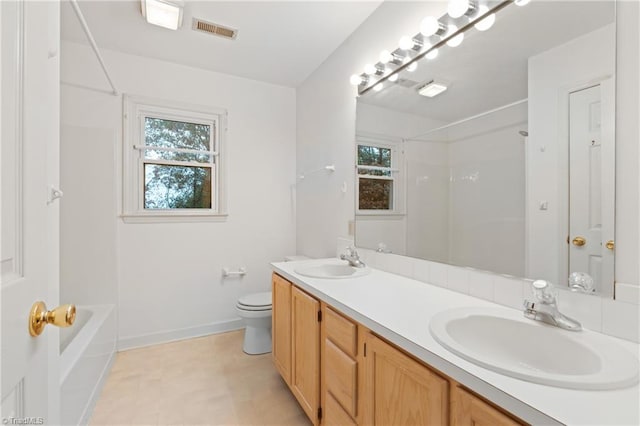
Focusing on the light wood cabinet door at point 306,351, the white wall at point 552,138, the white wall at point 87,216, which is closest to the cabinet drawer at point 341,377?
the light wood cabinet door at point 306,351

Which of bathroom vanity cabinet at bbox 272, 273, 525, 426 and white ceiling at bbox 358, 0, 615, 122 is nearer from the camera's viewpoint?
bathroom vanity cabinet at bbox 272, 273, 525, 426

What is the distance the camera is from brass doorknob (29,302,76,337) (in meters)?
0.58

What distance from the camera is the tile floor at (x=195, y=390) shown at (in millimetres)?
1690

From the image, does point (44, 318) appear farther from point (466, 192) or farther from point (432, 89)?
point (432, 89)

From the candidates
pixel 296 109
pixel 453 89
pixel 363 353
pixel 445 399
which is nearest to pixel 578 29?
pixel 453 89

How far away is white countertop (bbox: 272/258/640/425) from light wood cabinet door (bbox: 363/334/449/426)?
0.16 ft

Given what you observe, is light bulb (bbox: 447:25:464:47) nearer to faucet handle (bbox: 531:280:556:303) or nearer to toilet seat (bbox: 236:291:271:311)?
faucet handle (bbox: 531:280:556:303)

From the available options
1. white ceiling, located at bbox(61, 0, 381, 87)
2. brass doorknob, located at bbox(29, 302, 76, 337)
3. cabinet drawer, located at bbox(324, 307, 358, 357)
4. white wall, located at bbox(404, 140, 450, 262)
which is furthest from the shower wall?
brass doorknob, located at bbox(29, 302, 76, 337)

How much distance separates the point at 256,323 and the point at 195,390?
0.64 metres

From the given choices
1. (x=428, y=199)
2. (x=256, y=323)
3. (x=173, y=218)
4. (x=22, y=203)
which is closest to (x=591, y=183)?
(x=428, y=199)

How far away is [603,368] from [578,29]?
3.54 feet

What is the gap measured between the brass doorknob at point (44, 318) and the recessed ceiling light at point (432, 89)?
5.73ft

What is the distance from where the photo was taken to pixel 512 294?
1.17 meters

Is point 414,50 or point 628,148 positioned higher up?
point 414,50
